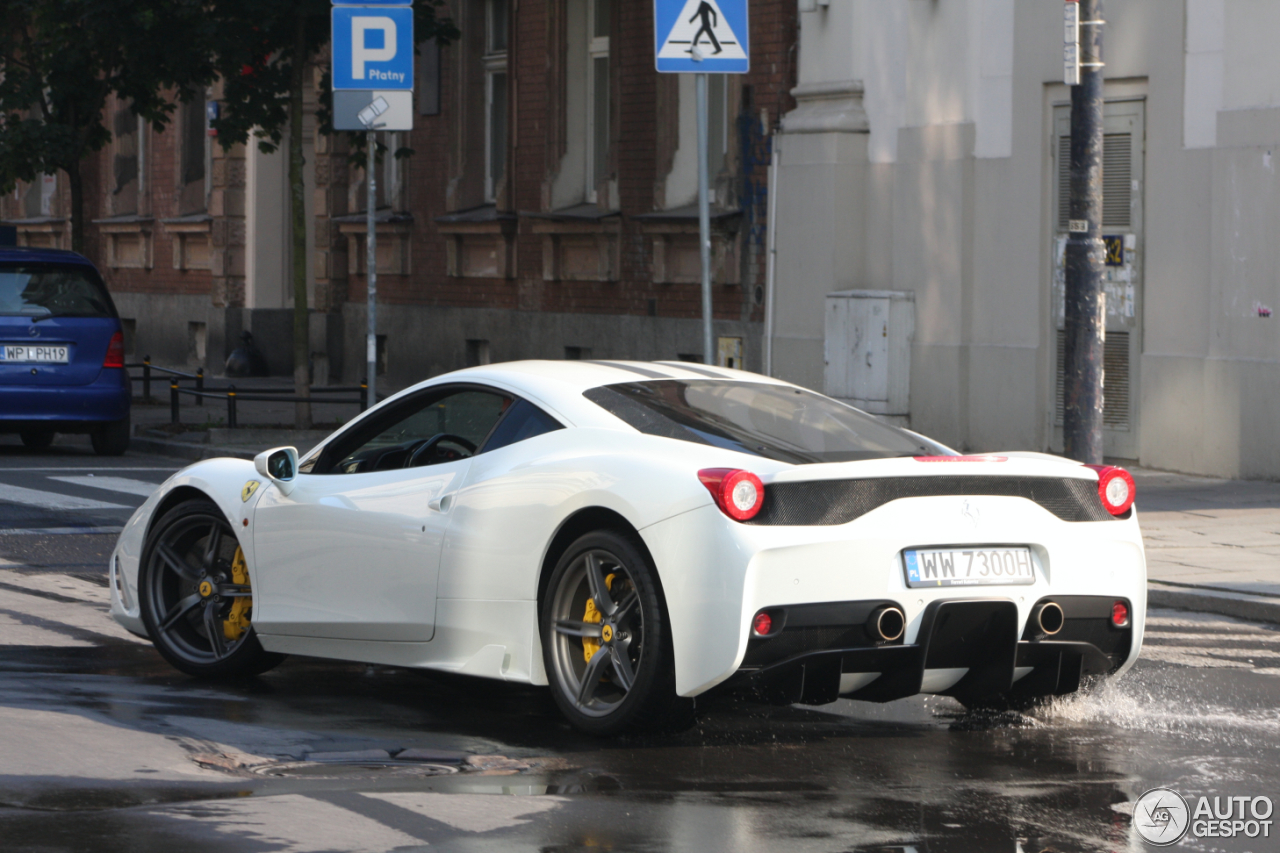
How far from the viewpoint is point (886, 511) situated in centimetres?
605

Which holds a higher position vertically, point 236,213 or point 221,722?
point 236,213

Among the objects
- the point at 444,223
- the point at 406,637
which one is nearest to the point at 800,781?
the point at 406,637

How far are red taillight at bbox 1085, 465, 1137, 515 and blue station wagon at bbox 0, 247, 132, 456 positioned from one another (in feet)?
41.5

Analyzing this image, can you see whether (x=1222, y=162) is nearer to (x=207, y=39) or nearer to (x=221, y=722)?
(x=207, y=39)

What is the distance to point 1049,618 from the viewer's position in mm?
6258

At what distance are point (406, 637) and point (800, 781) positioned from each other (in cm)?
171

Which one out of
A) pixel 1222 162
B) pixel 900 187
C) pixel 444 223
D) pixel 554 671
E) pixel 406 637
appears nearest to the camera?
pixel 554 671

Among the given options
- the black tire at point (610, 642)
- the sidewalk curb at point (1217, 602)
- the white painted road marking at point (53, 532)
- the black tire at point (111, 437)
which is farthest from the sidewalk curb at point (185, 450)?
the black tire at point (610, 642)

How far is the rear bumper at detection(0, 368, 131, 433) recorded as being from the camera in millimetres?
17391

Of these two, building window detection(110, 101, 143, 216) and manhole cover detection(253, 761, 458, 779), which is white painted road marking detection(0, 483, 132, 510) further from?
building window detection(110, 101, 143, 216)

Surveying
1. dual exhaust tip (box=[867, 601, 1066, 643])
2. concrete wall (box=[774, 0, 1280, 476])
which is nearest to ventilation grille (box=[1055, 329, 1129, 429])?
concrete wall (box=[774, 0, 1280, 476])

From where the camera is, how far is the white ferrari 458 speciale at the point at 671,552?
5.96 m

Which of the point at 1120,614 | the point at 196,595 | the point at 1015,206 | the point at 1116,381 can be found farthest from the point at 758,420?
the point at 1015,206

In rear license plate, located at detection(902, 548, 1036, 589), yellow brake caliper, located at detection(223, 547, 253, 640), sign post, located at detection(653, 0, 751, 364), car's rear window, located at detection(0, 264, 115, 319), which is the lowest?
yellow brake caliper, located at detection(223, 547, 253, 640)
